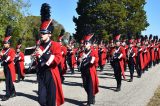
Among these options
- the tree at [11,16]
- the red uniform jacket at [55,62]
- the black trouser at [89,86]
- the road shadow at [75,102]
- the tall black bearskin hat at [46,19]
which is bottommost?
the road shadow at [75,102]

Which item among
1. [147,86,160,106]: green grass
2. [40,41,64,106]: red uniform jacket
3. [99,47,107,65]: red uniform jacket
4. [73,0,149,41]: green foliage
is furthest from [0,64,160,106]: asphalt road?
[73,0,149,41]: green foliage

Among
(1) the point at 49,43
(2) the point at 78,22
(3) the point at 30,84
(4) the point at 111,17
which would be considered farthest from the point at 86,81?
(2) the point at 78,22

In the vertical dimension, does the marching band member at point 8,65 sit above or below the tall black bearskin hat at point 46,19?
below

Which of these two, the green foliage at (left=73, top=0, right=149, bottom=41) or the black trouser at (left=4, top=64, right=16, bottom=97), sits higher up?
the green foliage at (left=73, top=0, right=149, bottom=41)

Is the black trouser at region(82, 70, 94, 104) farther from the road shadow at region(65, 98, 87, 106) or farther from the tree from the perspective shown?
the tree

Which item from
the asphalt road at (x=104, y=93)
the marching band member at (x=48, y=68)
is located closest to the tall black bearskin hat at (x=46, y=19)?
the marching band member at (x=48, y=68)

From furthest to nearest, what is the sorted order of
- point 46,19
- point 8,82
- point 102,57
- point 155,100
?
point 102,57, point 8,82, point 155,100, point 46,19

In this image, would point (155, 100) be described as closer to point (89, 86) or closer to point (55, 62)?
point (89, 86)

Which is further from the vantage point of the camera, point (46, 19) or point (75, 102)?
point (75, 102)

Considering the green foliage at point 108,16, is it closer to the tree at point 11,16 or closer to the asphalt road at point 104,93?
the tree at point 11,16

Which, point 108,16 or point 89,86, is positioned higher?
point 108,16

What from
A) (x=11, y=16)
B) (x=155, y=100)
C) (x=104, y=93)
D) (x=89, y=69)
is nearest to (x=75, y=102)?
(x=89, y=69)

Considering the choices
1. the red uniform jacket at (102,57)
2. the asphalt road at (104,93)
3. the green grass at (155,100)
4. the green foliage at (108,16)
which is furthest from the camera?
the green foliage at (108,16)

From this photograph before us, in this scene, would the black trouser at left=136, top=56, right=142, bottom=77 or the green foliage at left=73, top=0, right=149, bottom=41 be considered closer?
the black trouser at left=136, top=56, right=142, bottom=77
